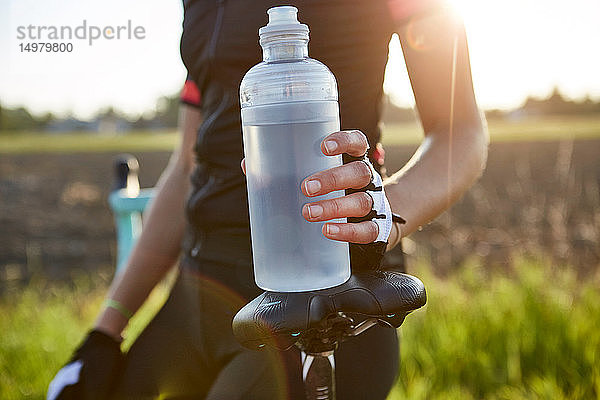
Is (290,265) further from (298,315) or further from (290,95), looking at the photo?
(290,95)

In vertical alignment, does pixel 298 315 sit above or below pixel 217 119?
below

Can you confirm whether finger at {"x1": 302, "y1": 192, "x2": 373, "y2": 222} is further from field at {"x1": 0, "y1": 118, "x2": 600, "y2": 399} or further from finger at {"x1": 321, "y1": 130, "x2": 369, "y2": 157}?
field at {"x1": 0, "y1": 118, "x2": 600, "y2": 399}

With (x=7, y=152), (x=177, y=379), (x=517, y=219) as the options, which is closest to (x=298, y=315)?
(x=177, y=379)

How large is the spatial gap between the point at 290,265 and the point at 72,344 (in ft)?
10.3

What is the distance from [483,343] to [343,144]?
8.88ft

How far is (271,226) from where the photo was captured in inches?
45.6

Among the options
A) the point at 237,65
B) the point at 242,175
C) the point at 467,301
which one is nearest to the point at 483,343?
the point at 467,301

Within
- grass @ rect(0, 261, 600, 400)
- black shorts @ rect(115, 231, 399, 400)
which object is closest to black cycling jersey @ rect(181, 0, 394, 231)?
black shorts @ rect(115, 231, 399, 400)

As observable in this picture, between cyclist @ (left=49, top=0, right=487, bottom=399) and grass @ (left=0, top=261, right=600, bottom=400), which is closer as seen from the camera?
cyclist @ (left=49, top=0, right=487, bottom=399)

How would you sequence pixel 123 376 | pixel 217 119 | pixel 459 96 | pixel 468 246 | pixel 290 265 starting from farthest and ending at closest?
pixel 468 246 < pixel 123 376 < pixel 217 119 < pixel 459 96 < pixel 290 265

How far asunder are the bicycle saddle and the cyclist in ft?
0.53

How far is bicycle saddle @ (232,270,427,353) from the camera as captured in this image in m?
1.04

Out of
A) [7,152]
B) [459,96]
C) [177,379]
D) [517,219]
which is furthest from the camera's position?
[7,152]

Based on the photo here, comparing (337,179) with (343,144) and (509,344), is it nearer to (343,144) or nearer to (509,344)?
(343,144)
